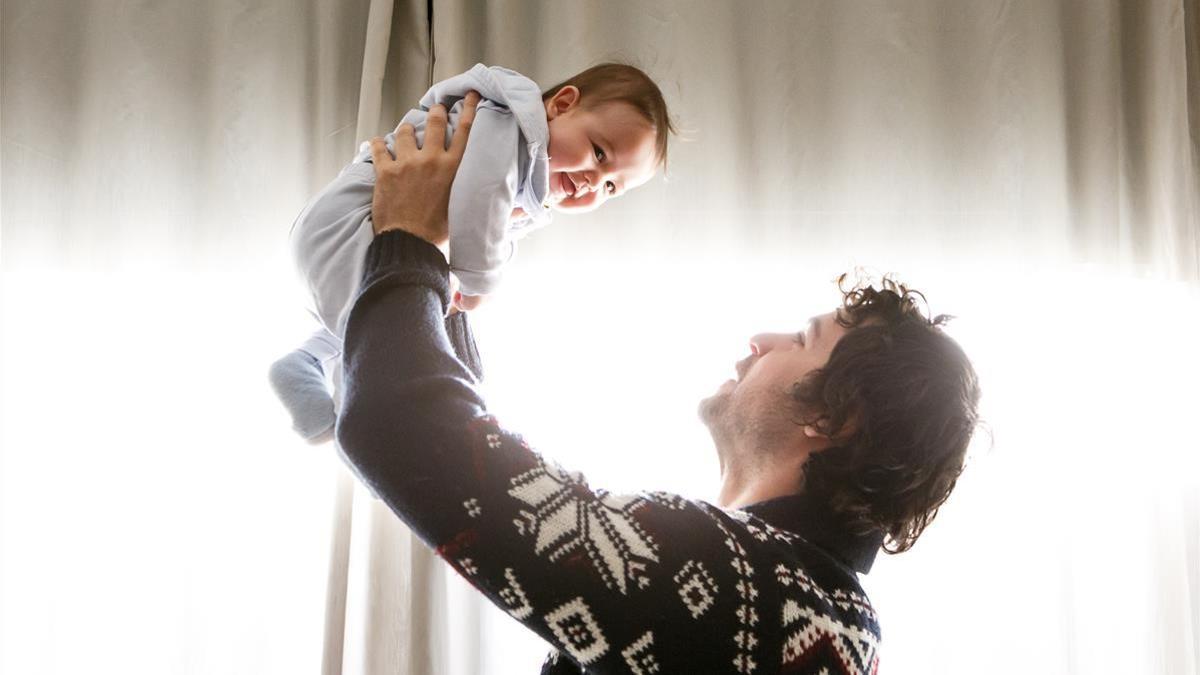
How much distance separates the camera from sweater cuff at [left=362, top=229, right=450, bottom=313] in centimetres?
94

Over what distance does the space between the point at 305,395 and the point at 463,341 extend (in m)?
0.20

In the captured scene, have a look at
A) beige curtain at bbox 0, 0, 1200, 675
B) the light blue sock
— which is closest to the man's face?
the light blue sock

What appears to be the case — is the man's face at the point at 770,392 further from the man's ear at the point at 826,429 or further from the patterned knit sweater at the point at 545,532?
the patterned knit sweater at the point at 545,532

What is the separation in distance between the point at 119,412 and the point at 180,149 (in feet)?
1.87

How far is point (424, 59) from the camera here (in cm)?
220

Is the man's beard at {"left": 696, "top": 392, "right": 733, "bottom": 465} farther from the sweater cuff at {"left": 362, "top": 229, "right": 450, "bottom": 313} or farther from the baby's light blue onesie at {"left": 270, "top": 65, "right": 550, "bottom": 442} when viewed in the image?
the sweater cuff at {"left": 362, "top": 229, "right": 450, "bottom": 313}

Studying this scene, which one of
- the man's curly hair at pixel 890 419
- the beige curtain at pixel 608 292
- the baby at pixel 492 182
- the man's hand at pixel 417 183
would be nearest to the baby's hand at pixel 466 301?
the baby at pixel 492 182

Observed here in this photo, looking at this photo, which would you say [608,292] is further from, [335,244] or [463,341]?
[335,244]

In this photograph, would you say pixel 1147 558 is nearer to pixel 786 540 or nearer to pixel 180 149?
pixel 786 540

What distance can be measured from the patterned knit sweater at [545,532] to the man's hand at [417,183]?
1.5 inches

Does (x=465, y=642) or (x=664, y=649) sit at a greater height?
(x=664, y=649)

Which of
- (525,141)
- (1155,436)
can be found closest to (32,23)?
(525,141)

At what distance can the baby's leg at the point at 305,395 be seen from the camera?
3.96 feet

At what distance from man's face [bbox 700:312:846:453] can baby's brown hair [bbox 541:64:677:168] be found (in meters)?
Result: 0.34
